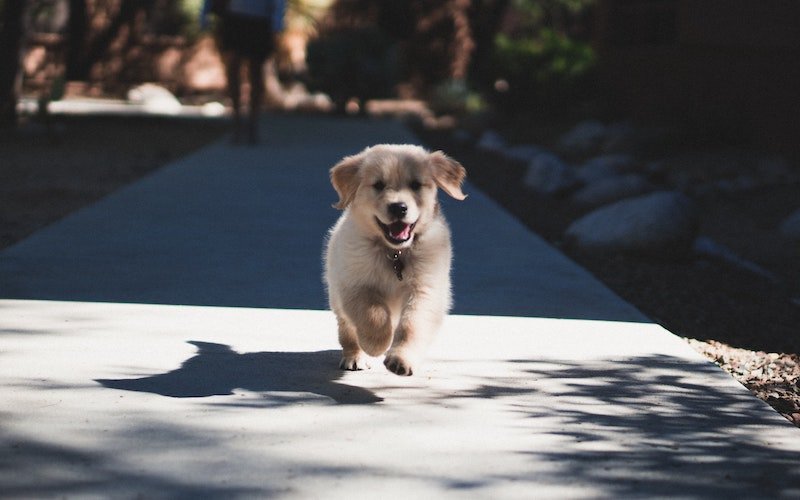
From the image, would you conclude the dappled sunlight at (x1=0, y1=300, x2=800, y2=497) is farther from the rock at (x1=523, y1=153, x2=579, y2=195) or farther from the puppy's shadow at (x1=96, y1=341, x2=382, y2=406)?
the rock at (x1=523, y1=153, x2=579, y2=195)

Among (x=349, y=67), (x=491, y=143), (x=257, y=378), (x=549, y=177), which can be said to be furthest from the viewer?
(x=349, y=67)

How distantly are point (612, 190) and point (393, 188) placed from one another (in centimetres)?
747

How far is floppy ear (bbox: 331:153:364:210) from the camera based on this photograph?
18.0 feet

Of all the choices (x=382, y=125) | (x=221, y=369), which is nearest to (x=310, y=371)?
(x=221, y=369)

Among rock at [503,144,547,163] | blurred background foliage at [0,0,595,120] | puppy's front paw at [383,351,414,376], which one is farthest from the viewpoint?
blurred background foliage at [0,0,595,120]

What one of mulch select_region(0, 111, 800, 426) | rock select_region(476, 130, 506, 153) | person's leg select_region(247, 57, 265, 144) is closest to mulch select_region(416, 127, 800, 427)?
mulch select_region(0, 111, 800, 426)

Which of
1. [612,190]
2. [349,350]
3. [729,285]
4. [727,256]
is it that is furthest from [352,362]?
[612,190]

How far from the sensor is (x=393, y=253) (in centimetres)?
542

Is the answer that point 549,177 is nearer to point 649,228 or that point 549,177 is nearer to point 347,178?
point 649,228

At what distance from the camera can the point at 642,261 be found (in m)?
9.15

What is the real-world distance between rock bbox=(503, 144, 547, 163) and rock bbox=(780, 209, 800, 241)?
5752 millimetres

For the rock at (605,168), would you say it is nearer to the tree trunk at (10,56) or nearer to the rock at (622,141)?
the rock at (622,141)

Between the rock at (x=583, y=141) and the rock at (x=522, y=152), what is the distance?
39 centimetres

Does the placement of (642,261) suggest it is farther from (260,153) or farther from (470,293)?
(260,153)
